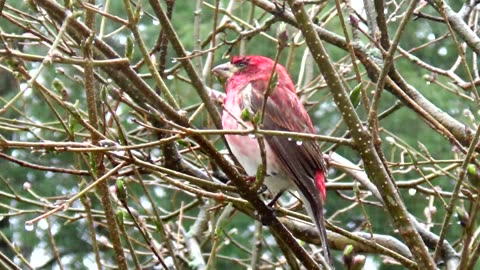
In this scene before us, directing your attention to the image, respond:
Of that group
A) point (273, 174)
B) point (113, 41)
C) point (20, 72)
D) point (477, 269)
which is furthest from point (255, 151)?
point (113, 41)

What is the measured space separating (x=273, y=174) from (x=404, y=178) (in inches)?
180

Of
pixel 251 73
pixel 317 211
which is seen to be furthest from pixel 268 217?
pixel 251 73

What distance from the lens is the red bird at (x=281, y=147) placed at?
14.1 ft

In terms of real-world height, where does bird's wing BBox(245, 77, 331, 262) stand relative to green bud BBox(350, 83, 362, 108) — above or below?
below

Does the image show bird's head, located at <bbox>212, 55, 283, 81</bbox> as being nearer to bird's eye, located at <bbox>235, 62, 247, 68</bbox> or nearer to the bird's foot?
bird's eye, located at <bbox>235, 62, 247, 68</bbox>

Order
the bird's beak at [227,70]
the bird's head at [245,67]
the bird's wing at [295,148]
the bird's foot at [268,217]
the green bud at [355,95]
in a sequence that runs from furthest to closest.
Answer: the bird's beak at [227,70], the bird's head at [245,67], the bird's wing at [295,148], the bird's foot at [268,217], the green bud at [355,95]

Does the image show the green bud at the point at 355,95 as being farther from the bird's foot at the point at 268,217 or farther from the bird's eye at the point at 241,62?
the bird's eye at the point at 241,62

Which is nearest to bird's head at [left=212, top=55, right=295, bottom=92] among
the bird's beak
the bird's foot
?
the bird's beak

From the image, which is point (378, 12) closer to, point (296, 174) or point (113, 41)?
point (296, 174)

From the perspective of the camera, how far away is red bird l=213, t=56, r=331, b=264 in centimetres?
430

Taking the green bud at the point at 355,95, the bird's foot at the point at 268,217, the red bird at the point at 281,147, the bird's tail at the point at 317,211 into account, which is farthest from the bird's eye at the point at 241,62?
the green bud at the point at 355,95

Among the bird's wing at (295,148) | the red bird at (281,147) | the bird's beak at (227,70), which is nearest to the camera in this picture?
the bird's wing at (295,148)

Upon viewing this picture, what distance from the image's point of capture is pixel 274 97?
4.67 m

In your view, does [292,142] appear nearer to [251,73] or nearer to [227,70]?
[251,73]
